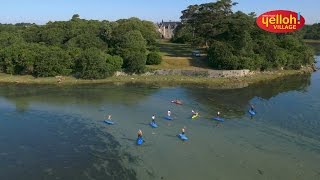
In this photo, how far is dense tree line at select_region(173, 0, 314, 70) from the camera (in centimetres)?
7512

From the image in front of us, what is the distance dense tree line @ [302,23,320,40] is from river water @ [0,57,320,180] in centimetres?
12948

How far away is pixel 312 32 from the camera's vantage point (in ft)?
600

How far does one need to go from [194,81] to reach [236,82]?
7.22 meters

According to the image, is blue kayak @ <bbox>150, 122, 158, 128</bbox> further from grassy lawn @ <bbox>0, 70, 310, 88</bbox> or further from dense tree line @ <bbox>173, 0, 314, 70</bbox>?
dense tree line @ <bbox>173, 0, 314, 70</bbox>

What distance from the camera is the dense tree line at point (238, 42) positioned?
246 ft

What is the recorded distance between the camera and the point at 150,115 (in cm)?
4716

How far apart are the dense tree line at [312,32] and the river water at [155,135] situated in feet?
425

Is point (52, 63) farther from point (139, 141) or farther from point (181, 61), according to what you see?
point (139, 141)

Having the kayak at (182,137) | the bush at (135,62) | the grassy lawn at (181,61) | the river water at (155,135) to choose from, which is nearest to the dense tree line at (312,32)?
the grassy lawn at (181,61)

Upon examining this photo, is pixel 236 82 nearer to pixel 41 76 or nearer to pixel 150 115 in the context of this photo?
pixel 150 115

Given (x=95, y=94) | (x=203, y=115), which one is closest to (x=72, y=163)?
(x=203, y=115)

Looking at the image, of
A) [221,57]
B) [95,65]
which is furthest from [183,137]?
[221,57]

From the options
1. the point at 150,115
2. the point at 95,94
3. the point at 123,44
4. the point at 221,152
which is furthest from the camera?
the point at 123,44

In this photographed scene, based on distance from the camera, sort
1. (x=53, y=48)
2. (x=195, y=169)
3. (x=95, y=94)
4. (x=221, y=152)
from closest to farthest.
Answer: (x=195, y=169) → (x=221, y=152) → (x=95, y=94) → (x=53, y=48)
